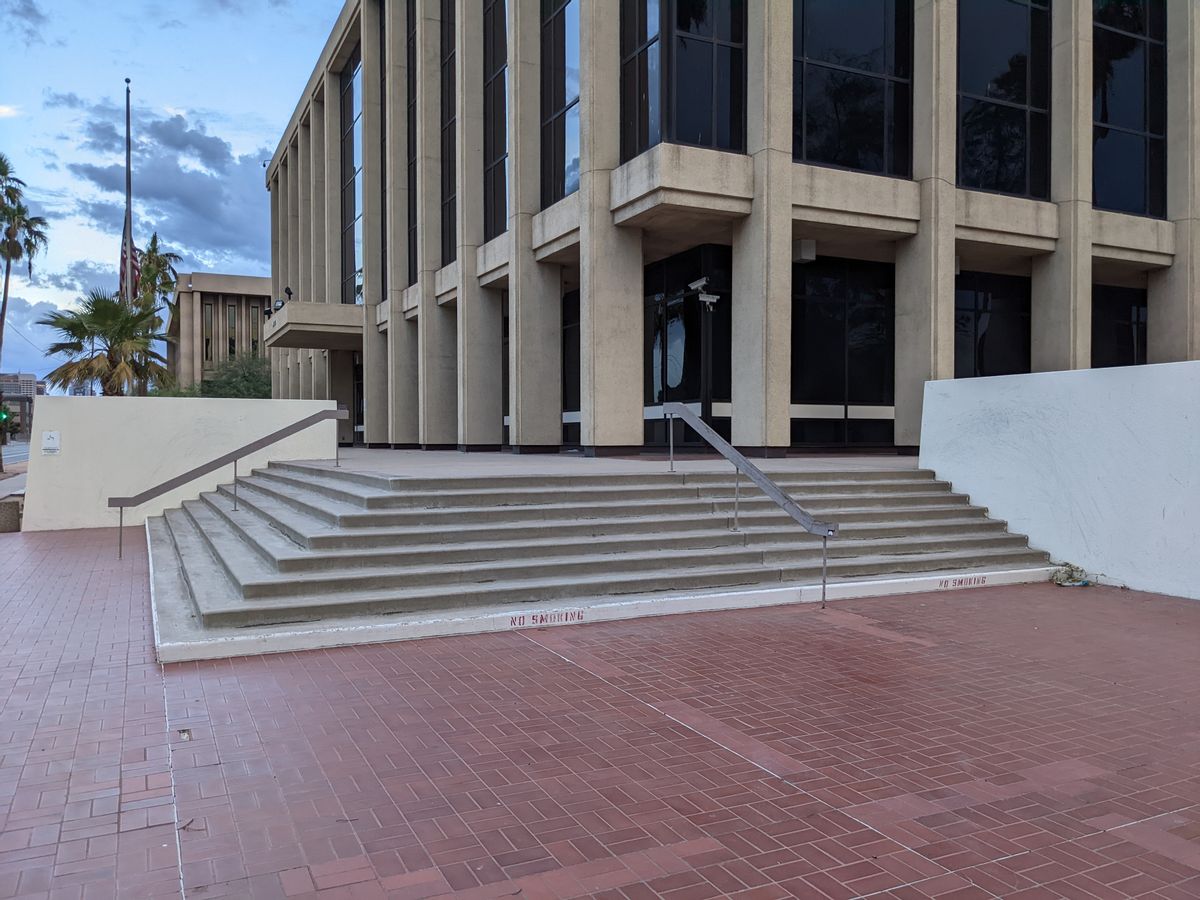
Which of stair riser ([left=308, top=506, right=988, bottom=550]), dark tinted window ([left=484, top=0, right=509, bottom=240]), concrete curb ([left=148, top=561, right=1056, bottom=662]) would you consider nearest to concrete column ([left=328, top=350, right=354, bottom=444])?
dark tinted window ([left=484, top=0, right=509, bottom=240])

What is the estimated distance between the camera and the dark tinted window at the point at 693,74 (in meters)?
16.5

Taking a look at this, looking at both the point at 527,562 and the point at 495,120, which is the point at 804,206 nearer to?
the point at 495,120

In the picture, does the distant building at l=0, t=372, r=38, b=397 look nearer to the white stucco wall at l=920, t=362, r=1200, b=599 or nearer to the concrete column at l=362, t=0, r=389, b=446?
the concrete column at l=362, t=0, r=389, b=446

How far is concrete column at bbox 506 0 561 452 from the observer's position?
68.3 ft

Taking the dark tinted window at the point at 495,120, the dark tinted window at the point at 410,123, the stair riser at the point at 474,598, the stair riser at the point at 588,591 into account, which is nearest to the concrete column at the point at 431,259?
the dark tinted window at the point at 410,123

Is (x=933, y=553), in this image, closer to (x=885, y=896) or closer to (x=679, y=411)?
(x=679, y=411)

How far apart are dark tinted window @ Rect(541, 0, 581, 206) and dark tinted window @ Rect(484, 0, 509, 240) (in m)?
2.01

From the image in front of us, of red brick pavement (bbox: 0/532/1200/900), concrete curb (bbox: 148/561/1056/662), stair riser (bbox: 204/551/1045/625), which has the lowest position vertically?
red brick pavement (bbox: 0/532/1200/900)

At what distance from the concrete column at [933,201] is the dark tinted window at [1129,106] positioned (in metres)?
4.98

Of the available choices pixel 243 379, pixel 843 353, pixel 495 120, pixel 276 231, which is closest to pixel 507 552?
pixel 843 353

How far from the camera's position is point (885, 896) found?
319cm

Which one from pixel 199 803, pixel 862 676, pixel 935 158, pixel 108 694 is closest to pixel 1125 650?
pixel 862 676

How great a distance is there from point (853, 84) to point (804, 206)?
11.8ft

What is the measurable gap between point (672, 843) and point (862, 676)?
2955 mm
